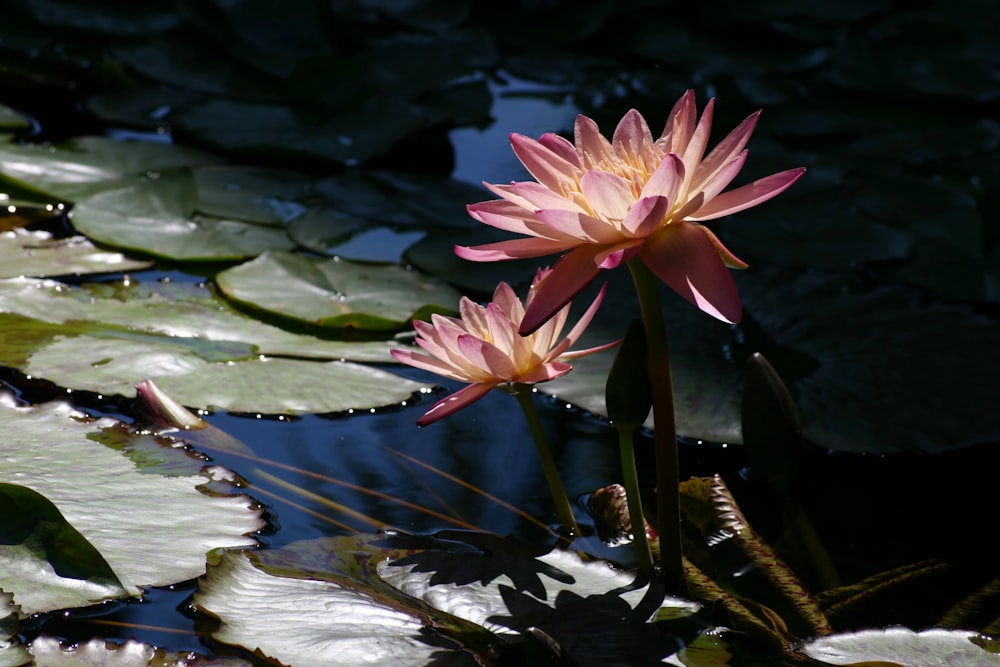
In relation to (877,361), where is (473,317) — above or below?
above

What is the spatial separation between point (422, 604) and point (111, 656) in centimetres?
25

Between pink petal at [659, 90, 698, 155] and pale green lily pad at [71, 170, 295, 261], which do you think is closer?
pink petal at [659, 90, 698, 155]

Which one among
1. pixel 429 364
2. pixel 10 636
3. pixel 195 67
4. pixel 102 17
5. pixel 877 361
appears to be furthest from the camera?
pixel 102 17

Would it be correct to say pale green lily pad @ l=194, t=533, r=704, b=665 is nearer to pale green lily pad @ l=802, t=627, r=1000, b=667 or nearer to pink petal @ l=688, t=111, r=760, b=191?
pale green lily pad @ l=802, t=627, r=1000, b=667

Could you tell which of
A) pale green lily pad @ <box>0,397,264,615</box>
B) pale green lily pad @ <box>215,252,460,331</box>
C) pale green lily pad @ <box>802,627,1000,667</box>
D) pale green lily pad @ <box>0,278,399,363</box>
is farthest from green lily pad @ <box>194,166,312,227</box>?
pale green lily pad @ <box>802,627,1000,667</box>

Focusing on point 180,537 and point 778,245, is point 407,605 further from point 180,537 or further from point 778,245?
point 778,245

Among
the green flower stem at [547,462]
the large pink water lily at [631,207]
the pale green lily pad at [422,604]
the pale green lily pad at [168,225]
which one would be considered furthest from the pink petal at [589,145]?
the pale green lily pad at [168,225]

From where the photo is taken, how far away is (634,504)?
0.87 metres

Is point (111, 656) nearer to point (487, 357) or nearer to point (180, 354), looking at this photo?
point (487, 357)

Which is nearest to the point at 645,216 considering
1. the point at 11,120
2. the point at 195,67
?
the point at 11,120

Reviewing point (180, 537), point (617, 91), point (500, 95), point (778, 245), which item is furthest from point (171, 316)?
point (617, 91)

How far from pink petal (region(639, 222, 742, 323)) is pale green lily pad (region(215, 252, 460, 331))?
61 cm

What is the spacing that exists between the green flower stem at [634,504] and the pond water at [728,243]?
0.08 m

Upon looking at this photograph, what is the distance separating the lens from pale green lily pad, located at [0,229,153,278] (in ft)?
4.58
